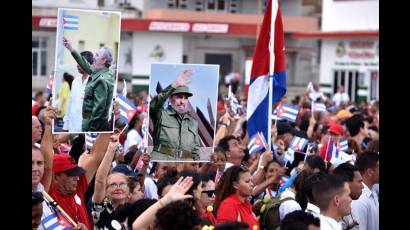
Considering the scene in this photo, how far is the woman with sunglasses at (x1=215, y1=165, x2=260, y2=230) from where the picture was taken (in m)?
8.16

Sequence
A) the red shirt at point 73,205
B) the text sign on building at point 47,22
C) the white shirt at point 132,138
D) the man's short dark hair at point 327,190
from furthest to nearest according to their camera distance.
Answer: the text sign on building at point 47,22 → the white shirt at point 132,138 → the red shirt at point 73,205 → the man's short dark hair at point 327,190

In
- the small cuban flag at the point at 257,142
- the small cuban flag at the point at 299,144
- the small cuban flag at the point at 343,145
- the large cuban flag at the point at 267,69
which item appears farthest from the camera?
the small cuban flag at the point at 343,145

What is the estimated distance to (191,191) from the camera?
7949 millimetres

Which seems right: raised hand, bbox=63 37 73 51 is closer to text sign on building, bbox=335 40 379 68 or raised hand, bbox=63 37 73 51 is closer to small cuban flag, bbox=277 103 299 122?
small cuban flag, bbox=277 103 299 122

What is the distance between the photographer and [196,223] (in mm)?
6375

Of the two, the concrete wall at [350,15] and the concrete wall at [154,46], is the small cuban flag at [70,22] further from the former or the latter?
the concrete wall at [154,46]

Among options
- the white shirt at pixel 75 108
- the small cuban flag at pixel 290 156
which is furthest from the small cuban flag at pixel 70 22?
the small cuban flag at pixel 290 156

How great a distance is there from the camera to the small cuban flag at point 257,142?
33.9ft

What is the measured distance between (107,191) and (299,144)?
3.89m

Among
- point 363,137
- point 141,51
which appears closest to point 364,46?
point 141,51

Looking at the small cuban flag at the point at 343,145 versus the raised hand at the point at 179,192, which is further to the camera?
the small cuban flag at the point at 343,145

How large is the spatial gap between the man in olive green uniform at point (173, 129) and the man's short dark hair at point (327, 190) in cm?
164
